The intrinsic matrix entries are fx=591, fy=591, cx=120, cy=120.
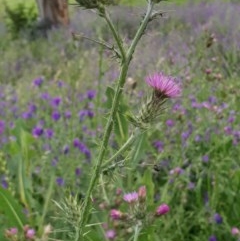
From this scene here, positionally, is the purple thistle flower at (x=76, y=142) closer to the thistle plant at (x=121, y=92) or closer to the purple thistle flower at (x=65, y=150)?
the purple thistle flower at (x=65, y=150)

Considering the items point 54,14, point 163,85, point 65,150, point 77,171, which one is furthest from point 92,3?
point 54,14

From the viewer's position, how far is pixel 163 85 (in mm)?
1333

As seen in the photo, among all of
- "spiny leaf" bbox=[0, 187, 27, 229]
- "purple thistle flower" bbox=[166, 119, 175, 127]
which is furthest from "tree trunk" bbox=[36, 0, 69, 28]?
"spiny leaf" bbox=[0, 187, 27, 229]

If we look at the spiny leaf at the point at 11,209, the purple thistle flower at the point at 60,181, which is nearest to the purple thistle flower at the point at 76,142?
the purple thistle flower at the point at 60,181

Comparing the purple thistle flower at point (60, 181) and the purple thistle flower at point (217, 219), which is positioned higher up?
the purple thistle flower at point (60, 181)

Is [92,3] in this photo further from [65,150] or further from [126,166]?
[65,150]

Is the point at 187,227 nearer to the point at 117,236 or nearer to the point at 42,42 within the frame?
the point at 117,236

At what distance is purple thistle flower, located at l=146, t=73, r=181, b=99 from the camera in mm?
1328

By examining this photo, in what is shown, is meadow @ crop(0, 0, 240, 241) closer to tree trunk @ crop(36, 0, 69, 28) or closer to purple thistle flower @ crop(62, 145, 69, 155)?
purple thistle flower @ crop(62, 145, 69, 155)

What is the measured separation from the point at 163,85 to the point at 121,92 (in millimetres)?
145

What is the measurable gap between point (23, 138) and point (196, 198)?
1.10 metres

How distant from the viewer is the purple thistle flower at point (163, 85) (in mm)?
1328

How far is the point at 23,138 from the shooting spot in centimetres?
274

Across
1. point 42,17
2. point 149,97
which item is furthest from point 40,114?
point 42,17
